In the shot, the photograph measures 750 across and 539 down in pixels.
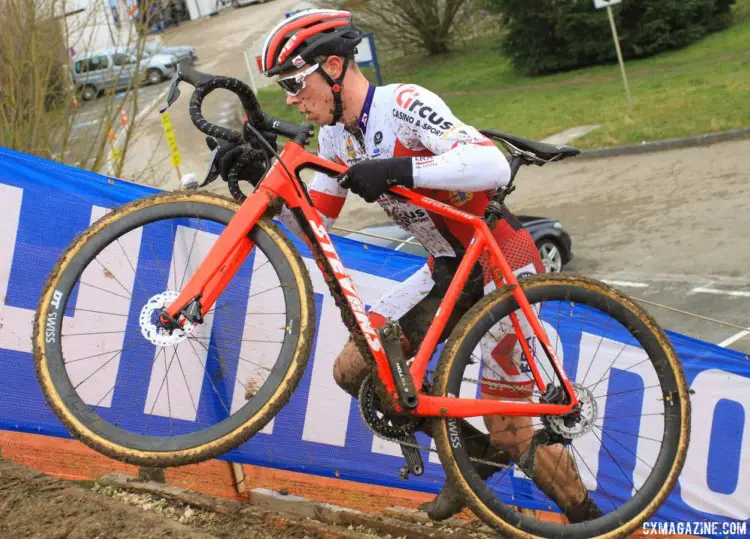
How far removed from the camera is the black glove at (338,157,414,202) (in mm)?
3557

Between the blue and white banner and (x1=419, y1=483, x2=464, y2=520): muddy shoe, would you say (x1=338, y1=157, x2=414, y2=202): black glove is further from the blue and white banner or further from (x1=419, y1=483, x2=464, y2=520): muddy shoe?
the blue and white banner

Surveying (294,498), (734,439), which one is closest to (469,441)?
(294,498)

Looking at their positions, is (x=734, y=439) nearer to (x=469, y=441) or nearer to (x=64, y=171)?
(x=469, y=441)

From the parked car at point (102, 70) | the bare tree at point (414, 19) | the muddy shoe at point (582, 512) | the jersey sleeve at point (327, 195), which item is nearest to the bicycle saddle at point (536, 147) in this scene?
the jersey sleeve at point (327, 195)

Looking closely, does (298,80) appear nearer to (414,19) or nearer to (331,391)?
(331,391)

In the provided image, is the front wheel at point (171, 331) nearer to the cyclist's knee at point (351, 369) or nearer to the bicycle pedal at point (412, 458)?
the cyclist's knee at point (351, 369)

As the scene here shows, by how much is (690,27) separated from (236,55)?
72.0ft

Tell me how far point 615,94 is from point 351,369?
21368 mm

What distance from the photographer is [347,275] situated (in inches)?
150

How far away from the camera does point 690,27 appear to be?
27.3 meters

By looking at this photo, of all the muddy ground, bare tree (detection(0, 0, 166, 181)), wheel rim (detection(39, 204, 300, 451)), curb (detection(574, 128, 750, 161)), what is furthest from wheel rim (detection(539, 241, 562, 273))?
wheel rim (detection(39, 204, 300, 451))

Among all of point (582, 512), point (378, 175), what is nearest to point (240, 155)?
point (378, 175)

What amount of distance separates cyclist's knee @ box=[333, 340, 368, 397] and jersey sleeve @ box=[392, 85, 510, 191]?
105 cm

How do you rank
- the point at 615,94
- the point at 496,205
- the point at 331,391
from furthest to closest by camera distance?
the point at 615,94 → the point at 331,391 → the point at 496,205
